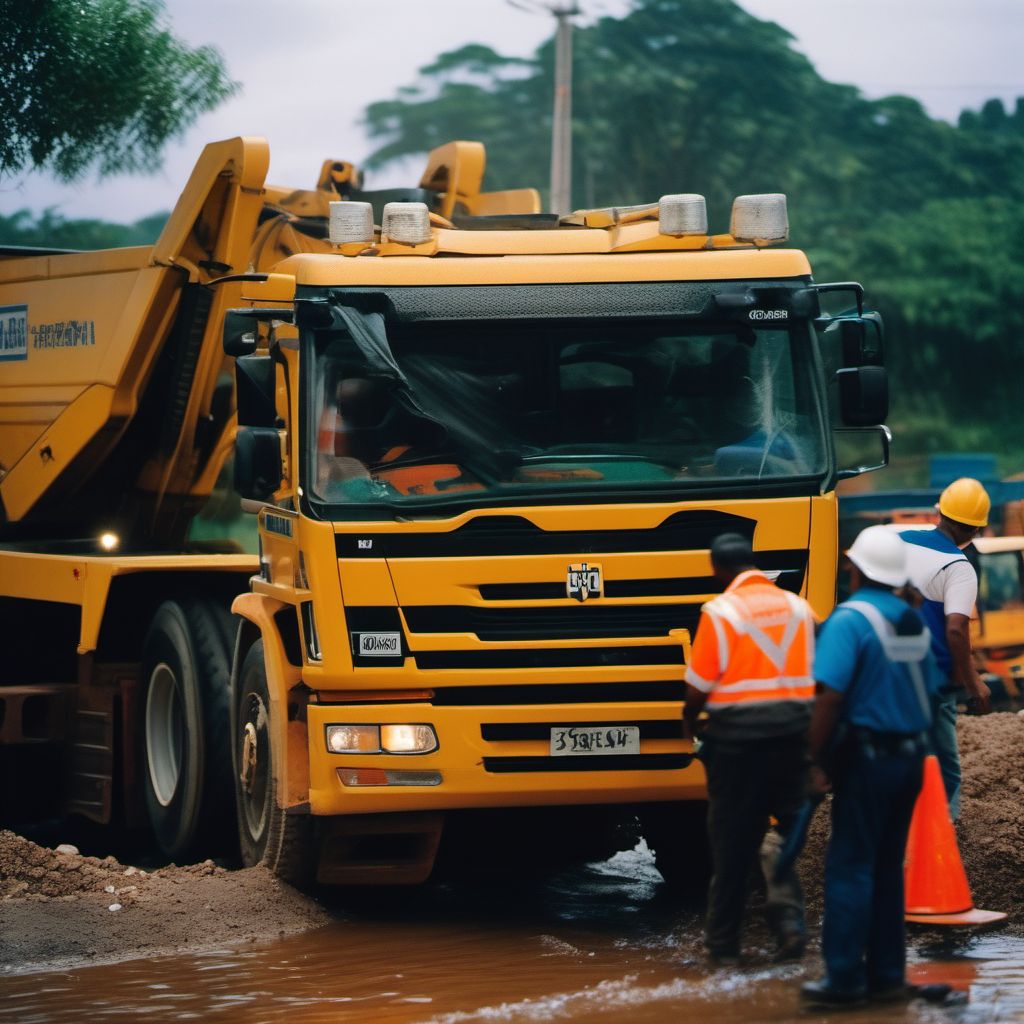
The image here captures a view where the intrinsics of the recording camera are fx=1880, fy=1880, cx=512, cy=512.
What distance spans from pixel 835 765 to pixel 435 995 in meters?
1.72

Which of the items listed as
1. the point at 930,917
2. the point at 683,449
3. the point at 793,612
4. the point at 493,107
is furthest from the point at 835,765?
the point at 493,107

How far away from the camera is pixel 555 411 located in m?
7.93

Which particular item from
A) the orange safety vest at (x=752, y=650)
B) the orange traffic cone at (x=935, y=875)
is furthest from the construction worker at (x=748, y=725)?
the orange traffic cone at (x=935, y=875)

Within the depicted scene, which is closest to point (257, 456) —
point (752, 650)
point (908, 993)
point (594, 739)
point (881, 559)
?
point (594, 739)

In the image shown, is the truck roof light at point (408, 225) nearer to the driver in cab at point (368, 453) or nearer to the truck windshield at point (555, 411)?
the truck windshield at point (555, 411)

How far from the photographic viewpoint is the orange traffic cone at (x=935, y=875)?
7.20 metres

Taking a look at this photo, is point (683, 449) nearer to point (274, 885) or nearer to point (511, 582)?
point (511, 582)

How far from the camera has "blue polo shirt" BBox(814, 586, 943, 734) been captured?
598cm

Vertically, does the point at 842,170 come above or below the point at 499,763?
above

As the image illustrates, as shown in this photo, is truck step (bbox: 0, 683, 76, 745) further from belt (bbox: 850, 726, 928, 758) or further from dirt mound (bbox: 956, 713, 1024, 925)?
belt (bbox: 850, 726, 928, 758)

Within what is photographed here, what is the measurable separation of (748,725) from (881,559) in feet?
2.61

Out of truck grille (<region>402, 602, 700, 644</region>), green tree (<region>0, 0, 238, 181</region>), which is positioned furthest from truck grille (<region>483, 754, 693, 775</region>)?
green tree (<region>0, 0, 238, 181</region>)

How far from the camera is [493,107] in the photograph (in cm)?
4125

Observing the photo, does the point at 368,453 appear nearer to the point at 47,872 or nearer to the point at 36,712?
the point at 47,872
